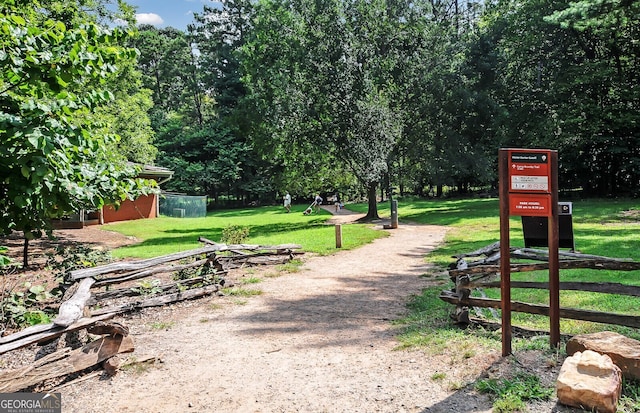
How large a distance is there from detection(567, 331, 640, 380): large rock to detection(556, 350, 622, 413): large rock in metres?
0.18

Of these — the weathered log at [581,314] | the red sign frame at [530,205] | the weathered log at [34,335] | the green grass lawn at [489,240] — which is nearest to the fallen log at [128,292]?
the weathered log at [34,335]

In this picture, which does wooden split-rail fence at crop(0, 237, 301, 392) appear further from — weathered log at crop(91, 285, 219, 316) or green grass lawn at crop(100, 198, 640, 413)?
green grass lawn at crop(100, 198, 640, 413)

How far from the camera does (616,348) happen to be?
12.9 ft

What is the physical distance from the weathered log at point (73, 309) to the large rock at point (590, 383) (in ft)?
15.8

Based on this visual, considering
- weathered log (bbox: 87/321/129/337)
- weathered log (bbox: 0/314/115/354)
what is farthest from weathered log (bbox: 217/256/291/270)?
weathered log (bbox: 0/314/115/354)

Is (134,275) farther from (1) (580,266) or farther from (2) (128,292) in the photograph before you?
(1) (580,266)

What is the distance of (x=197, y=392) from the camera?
436 cm

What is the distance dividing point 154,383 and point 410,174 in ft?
74.8

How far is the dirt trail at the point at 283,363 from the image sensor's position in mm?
4055

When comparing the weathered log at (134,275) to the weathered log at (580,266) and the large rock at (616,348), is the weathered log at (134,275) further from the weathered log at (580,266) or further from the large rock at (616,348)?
the large rock at (616,348)

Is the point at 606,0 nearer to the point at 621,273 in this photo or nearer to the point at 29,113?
the point at 621,273

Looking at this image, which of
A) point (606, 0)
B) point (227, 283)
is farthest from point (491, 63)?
point (227, 283)

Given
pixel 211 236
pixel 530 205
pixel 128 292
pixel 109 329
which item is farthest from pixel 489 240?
pixel 109 329

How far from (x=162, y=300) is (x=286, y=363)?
352 centimetres
